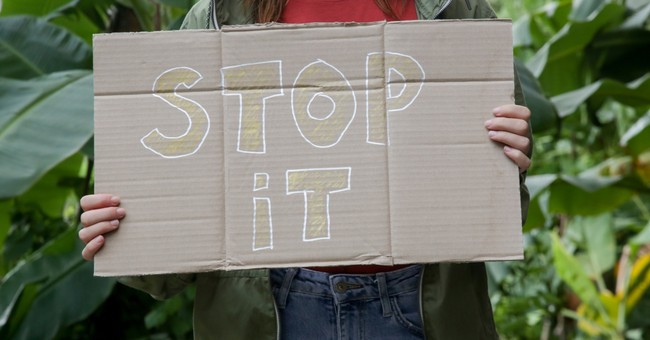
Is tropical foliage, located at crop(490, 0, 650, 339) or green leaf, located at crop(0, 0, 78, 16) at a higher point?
green leaf, located at crop(0, 0, 78, 16)

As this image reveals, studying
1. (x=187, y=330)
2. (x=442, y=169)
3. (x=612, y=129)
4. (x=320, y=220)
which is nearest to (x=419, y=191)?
(x=442, y=169)

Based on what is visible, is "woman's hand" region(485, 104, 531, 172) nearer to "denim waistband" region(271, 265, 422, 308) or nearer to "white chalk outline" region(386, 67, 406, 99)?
"white chalk outline" region(386, 67, 406, 99)

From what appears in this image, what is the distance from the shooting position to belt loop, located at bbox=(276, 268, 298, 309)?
1.60 m

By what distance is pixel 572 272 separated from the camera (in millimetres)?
3932

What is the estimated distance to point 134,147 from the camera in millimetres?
1509

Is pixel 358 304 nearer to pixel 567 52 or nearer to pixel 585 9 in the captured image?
pixel 567 52

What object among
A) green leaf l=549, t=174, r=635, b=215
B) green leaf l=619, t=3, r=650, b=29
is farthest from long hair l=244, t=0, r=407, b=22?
green leaf l=619, t=3, r=650, b=29

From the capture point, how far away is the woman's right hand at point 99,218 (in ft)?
4.85

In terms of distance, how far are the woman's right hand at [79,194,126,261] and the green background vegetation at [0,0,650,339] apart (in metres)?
0.60

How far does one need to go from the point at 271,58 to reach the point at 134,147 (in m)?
0.24

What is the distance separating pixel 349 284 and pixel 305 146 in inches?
9.0

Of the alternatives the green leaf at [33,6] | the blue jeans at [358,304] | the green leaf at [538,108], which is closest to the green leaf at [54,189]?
the green leaf at [33,6]

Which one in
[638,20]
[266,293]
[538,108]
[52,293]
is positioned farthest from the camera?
[638,20]

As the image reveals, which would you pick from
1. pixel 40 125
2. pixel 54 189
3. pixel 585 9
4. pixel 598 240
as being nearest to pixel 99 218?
pixel 40 125
